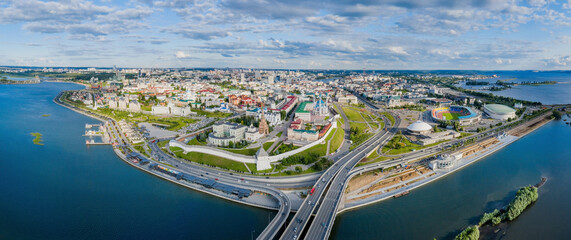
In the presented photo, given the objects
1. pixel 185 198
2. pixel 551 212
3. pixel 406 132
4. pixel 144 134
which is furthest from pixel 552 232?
pixel 144 134

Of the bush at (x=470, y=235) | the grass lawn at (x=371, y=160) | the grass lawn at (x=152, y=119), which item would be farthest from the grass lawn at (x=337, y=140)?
the grass lawn at (x=152, y=119)

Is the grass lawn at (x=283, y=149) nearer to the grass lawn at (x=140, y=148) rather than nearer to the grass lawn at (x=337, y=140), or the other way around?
the grass lawn at (x=337, y=140)

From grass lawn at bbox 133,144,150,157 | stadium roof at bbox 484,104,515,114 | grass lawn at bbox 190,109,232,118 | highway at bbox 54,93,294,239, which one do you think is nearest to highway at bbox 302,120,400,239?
highway at bbox 54,93,294,239

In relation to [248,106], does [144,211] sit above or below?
below

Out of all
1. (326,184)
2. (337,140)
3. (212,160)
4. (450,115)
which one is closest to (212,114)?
(212,160)

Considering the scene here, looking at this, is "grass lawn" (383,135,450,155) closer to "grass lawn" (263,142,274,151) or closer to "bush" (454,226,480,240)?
"grass lawn" (263,142,274,151)

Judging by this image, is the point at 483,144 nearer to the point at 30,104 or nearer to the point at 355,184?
the point at 355,184

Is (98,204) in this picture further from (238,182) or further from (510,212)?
(510,212)
